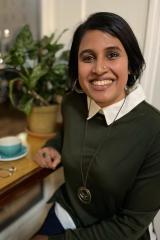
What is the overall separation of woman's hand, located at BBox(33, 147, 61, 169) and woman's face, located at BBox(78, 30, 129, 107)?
33 centimetres

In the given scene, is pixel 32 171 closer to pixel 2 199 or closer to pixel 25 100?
pixel 2 199

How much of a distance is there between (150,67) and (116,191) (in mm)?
663

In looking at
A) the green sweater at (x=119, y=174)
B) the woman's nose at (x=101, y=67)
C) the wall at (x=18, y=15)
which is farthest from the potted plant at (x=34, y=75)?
the woman's nose at (x=101, y=67)

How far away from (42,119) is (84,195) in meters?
0.50

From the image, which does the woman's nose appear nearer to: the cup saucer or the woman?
the woman

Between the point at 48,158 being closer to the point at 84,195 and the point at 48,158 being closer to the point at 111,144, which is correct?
the point at 84,195

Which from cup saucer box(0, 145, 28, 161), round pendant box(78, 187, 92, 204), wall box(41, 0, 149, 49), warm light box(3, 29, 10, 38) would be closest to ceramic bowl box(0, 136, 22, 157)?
cup saucer box(0, 145, 28, 161)

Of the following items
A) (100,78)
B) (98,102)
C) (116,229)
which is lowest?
(116,229)

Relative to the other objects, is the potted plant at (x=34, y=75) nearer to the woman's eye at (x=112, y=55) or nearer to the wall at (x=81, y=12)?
the wall at (x=81, y=12)

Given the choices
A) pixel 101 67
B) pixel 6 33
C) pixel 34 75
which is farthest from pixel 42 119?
pixel 101 67

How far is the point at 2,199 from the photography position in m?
1.00

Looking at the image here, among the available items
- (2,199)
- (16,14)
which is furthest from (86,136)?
(16,14)

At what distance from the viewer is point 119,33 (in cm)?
91

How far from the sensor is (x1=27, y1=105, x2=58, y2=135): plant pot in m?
1.43
